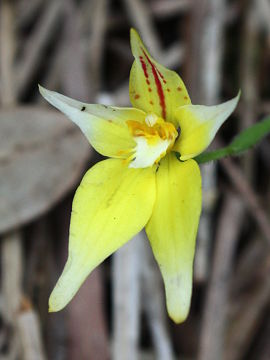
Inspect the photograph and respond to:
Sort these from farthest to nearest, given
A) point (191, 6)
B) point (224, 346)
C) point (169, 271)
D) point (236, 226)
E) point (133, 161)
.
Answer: point (191, 6) → point (236, 226) → point (224, 346) → point (133, 161) → point (169, 271)

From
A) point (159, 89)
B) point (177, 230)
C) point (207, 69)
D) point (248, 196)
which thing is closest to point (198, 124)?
point (159, 89)

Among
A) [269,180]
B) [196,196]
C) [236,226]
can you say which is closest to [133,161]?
[196,196]

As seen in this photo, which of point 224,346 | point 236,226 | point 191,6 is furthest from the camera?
point 191,6

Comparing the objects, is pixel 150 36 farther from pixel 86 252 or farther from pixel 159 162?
pixel 86 252

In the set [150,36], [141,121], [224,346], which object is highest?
[141,121]

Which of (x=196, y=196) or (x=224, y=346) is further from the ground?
(x=196, y=196)

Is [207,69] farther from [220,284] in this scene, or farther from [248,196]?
[220,284]

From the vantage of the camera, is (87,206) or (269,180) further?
(269,180)

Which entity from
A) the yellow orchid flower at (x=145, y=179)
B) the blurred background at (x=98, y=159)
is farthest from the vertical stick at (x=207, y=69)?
the yellow orchid flower at (x=145, y=179)
